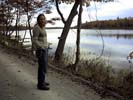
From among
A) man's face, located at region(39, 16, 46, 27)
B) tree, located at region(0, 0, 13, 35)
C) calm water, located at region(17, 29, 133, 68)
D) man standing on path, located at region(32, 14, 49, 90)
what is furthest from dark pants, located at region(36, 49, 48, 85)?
tree, located at region(0, 0, 13, 35)

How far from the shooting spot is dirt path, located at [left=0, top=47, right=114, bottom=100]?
9.42 m

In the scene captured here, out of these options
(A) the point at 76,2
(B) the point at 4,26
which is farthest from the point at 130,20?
(A) the point at 76,2

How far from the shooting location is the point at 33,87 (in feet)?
34.2

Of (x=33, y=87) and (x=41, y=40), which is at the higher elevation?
(x=41, y=40)

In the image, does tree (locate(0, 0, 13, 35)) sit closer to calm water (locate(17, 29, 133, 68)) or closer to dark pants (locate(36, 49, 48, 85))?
calm water (locate(17, 29, 133, 68))

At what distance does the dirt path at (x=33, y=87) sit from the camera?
371 inches

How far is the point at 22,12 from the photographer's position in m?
24.5

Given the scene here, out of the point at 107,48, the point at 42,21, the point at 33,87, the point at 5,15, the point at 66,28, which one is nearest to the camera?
the point at 42,21

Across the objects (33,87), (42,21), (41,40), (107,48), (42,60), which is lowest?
(107,48)

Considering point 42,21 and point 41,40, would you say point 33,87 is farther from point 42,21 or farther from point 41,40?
point 42,21

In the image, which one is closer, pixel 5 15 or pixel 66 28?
pixel 66 28

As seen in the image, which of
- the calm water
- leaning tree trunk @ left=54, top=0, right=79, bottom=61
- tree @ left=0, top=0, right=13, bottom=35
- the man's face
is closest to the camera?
the man's face

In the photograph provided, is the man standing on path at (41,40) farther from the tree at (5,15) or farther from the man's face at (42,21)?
the tree at (5,15)

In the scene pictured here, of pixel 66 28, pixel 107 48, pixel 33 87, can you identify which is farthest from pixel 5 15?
pixel 33 87
